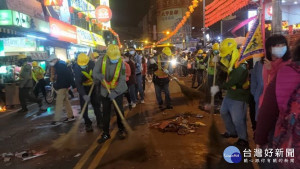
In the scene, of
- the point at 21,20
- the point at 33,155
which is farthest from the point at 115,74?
the point at 21,20

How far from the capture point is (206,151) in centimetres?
503

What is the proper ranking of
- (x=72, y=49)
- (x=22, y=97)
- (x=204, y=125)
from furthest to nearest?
1. (x=72, y=49)
2. (x=22, y=97)
3. (x=204, y=125)

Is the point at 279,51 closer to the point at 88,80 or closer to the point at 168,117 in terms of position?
the point at 88,80

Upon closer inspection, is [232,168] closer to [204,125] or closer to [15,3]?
[204,125]

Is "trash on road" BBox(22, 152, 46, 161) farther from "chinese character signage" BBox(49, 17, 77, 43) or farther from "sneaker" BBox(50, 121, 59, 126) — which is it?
"chinese character signage" BBox(49, 17, 77, 43)

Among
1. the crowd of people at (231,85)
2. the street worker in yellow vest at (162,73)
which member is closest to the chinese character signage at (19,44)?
the crowd of people at (231,85)

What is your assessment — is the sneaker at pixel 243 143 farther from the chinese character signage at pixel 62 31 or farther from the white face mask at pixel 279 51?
the chinese character signage at pixel 62 31

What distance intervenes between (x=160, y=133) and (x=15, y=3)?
10.8 metres

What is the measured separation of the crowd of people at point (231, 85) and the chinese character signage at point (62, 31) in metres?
5.57

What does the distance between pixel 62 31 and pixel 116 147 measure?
49.1ft

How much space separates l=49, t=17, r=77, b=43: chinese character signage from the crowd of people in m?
5.57

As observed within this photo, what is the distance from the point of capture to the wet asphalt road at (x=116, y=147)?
4659 mm

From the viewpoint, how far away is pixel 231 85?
4855 millimetres

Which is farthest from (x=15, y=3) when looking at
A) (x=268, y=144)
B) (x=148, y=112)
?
(x=268, y=144)
